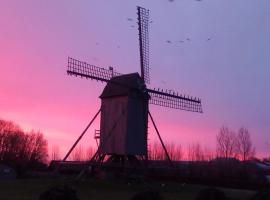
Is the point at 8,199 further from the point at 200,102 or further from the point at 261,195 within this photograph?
the point at 200,102

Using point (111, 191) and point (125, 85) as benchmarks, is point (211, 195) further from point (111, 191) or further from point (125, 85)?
point (125, 85)

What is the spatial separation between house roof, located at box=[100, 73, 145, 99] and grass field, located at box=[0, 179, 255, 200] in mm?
6249

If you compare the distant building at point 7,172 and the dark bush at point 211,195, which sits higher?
the distant building at point 7,172

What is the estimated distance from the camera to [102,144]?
118 ft

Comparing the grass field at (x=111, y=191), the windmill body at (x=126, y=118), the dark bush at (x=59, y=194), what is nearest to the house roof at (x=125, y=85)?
the windmill body at (x=126, y=118)

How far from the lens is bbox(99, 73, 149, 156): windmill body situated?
34.2 m

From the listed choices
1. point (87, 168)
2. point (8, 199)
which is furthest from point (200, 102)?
point (8, 199)

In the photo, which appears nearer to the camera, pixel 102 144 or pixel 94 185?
pixel 94 185

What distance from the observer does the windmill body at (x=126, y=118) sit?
3425 centimetres

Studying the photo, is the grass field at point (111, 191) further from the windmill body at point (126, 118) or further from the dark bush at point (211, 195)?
the dark bush at point (211, 195)

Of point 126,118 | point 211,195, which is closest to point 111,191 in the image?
point 126,118

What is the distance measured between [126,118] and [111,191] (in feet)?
21.0

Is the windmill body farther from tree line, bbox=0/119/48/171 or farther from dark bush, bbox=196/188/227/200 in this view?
tree line, bbox=0/119/48/171

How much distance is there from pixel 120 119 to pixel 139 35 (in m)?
7.30
